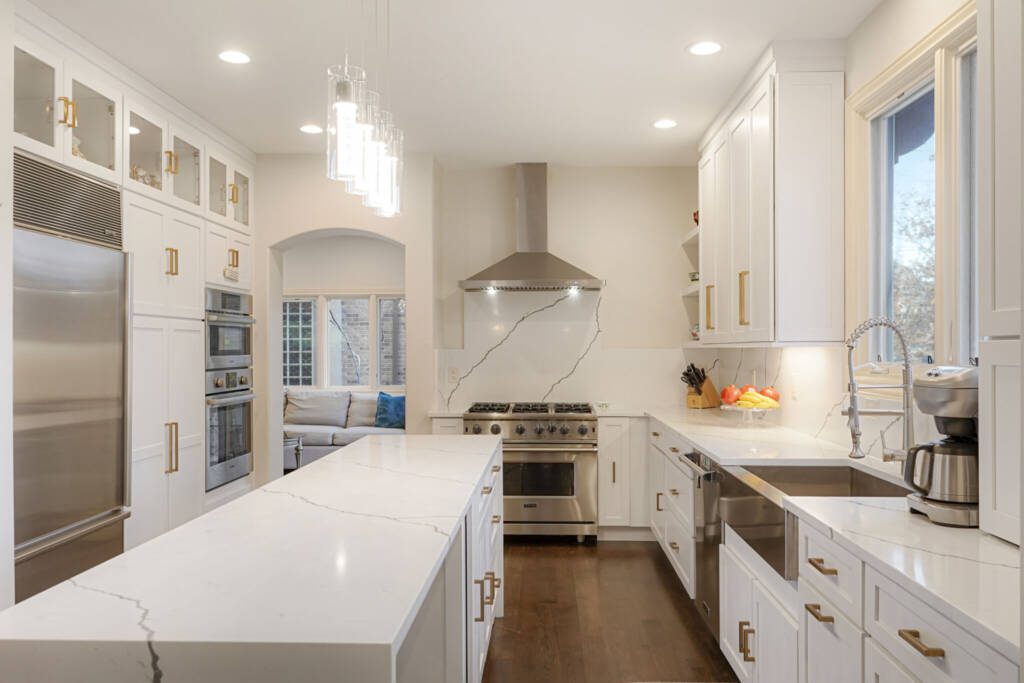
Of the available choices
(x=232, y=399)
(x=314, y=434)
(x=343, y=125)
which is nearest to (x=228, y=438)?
(x=232, y=399)

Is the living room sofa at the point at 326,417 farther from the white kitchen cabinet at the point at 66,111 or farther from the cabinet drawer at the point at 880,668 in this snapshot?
the cabinet drawer at the point at 880,668

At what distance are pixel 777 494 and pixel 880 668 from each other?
753mm

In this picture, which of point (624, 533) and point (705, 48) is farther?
point (624, 533)

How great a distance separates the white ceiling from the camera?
8.98 ft

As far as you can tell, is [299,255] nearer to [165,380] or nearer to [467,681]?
[165,380]

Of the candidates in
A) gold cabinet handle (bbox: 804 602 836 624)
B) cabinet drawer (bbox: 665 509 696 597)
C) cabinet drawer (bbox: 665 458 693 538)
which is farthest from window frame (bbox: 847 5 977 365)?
cabinet drawer (bbox: 665 509 696 597)

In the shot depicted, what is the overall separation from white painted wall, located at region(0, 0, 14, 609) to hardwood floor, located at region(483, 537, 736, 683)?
180 cm

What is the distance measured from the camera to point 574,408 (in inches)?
192

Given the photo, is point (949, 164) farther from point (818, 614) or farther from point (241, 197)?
point (241, 197)

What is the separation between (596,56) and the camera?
10.4 ft

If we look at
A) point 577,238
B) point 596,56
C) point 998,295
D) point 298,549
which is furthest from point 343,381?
point 998,295

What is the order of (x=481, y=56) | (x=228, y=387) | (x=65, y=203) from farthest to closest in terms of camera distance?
(x=228, y=387) < (x=481, y=56) < (x=65, y=203)

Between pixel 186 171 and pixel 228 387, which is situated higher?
pixel 186 171

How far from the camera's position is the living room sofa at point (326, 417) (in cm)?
667
